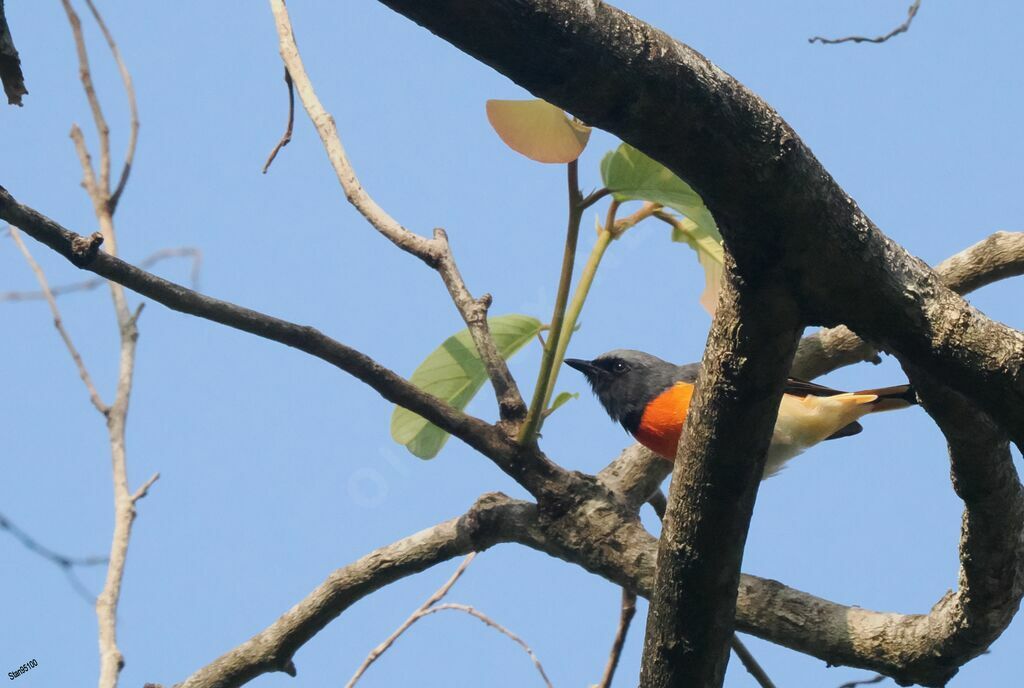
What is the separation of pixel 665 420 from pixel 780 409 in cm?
46

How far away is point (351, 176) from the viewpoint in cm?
311

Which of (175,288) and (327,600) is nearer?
(175,288)

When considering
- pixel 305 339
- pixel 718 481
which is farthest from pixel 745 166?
pixel 305 339

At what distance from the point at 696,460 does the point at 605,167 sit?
832 millimetres

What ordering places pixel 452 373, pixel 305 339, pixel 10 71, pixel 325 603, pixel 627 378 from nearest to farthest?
1. pixel 10 71
2. pixel 305 339
3. pixel 325 603
4. pixel 452 373
5. pixel 627 378

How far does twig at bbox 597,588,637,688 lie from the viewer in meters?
3.25

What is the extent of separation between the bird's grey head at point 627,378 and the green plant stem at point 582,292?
A: 1828 millimetres

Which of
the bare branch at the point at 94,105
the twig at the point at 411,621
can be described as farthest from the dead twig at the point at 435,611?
the bare branch at the point at 94,105

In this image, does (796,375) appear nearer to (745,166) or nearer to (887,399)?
(887,399)

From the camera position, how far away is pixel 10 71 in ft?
4.73

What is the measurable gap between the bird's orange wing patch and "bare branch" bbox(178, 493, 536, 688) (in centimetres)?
110

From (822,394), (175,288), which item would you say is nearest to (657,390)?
(822,394)

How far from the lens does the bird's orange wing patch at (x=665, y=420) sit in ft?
12.0

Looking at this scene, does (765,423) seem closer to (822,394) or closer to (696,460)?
(696,460)
